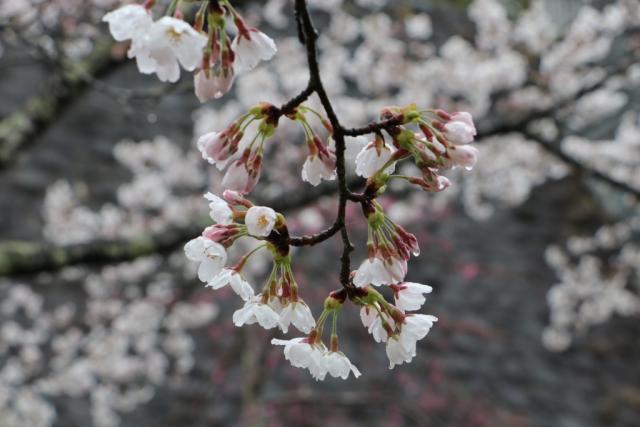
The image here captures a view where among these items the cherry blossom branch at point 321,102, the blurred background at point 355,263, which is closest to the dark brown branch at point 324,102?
the cherry blossom branch at point 321,102

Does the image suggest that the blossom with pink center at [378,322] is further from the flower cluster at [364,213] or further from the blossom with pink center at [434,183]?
the blossom with pink center at [434,183]

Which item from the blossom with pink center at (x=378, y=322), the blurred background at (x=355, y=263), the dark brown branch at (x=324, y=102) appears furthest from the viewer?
the blurred background at (x=355, y=263)

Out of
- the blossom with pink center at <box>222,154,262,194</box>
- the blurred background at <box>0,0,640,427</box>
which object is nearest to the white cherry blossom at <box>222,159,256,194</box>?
the blossom with pink center at <box>222,154,262,194</box>

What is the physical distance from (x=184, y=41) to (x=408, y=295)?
0.29m

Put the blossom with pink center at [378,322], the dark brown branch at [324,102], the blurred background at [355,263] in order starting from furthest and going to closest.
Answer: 1. the blurred background at [355,263]
2. the blossom with pink center at [378,322]
3. the dark brown branch at [324,102]

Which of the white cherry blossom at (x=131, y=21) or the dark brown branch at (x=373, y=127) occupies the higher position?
the white cherry blossom at (x=131, y=21)

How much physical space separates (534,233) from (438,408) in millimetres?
1788

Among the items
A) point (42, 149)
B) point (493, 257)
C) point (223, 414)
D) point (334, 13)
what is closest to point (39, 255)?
point (223, 414)

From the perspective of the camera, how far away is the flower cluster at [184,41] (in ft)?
1.52

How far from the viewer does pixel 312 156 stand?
0.54 m

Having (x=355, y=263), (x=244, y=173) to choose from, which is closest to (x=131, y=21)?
(x=244, y=173)

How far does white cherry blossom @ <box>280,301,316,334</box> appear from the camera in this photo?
1.80 feet

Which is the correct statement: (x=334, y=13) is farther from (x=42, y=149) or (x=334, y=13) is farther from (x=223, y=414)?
(x=223, y=414)

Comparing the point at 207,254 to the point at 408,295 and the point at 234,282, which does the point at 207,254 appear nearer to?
the point at 234,282
